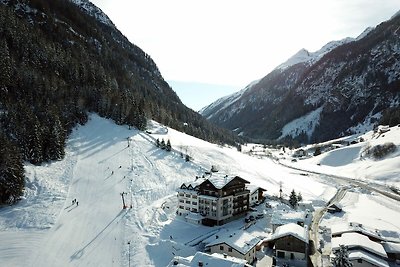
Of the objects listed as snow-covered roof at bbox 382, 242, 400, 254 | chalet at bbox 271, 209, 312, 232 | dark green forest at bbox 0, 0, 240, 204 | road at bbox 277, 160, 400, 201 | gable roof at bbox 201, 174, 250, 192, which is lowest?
road at bbox 277, 160, 400, 201

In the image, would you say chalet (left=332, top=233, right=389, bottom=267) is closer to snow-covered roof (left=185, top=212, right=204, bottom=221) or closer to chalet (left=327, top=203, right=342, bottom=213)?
snow-covered roof (left=185, top=212, right=204, bottom=221)

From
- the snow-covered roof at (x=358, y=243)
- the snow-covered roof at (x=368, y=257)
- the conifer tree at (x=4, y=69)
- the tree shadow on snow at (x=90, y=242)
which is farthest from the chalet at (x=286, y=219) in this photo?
the conifer tree at (x=4, y=69)

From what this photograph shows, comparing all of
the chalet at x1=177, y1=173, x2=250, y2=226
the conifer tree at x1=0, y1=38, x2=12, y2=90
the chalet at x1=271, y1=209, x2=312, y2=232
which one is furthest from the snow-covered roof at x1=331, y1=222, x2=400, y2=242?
the conifer tree at x1=0, y1=38, x2=12, y2=90

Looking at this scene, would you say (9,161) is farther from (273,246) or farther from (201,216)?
(273,246)

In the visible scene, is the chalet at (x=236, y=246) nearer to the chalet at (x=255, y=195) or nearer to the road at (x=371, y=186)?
the chalet at (x=255, y=195)

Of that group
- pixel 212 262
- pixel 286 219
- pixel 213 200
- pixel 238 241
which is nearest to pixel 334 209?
pixel 286 219

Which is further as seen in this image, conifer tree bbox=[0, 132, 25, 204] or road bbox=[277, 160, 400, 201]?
road bbox=[277, 160, 400, 201]

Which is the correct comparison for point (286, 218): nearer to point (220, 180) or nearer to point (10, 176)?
point (220, 180)

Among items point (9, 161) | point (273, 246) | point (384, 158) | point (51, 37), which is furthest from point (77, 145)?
point (384, 158)
